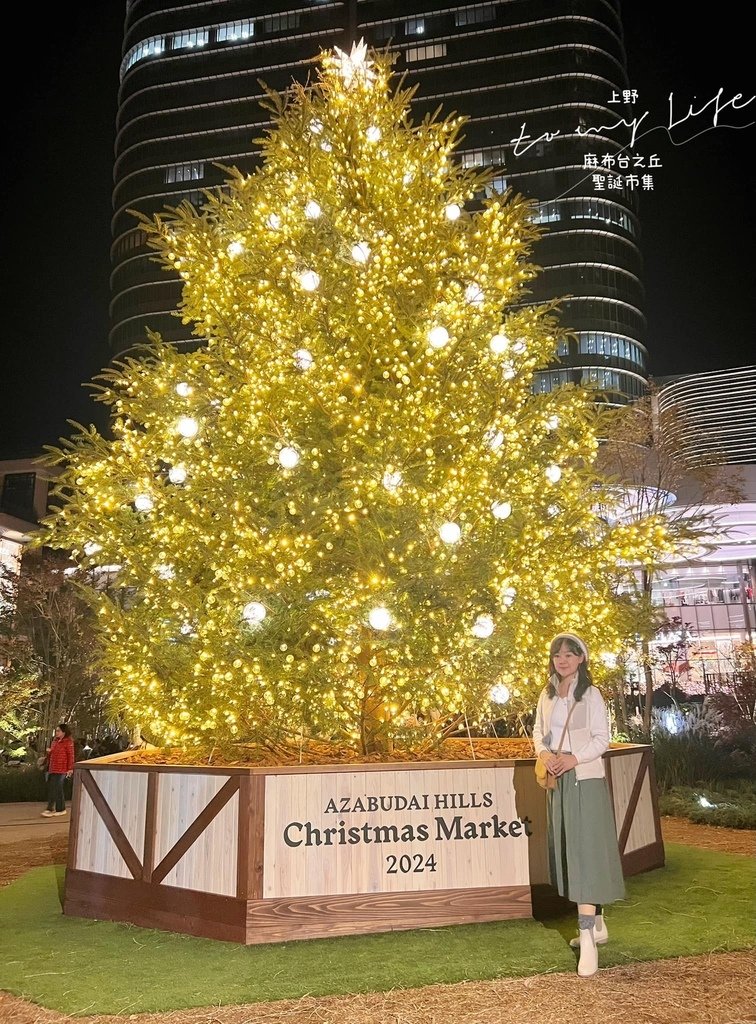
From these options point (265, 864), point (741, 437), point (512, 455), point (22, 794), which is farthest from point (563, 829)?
point (741, 437)

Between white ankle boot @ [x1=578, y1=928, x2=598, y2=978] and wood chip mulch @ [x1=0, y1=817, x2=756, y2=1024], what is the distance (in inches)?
2.0

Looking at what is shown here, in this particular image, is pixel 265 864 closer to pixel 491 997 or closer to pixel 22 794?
pixel 491 997

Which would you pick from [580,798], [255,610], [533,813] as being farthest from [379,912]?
[255,610]

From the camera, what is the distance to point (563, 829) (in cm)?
489

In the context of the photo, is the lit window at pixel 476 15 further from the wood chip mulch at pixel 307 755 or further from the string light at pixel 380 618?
the string light at pixel 380 618

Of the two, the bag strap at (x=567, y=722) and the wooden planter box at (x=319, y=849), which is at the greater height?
the bag strap at (x=567, y=722)

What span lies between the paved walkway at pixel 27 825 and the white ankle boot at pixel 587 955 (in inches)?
362

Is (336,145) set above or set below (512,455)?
above

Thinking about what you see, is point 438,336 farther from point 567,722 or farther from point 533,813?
point 533,813

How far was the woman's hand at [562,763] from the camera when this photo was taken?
188 inches

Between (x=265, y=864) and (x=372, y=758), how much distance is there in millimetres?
1698

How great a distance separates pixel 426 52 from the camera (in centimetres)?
9050

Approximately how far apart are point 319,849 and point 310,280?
5.27m

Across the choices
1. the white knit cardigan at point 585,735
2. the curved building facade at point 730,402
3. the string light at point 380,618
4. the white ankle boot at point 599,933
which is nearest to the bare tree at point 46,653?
the string light at point 380,618
